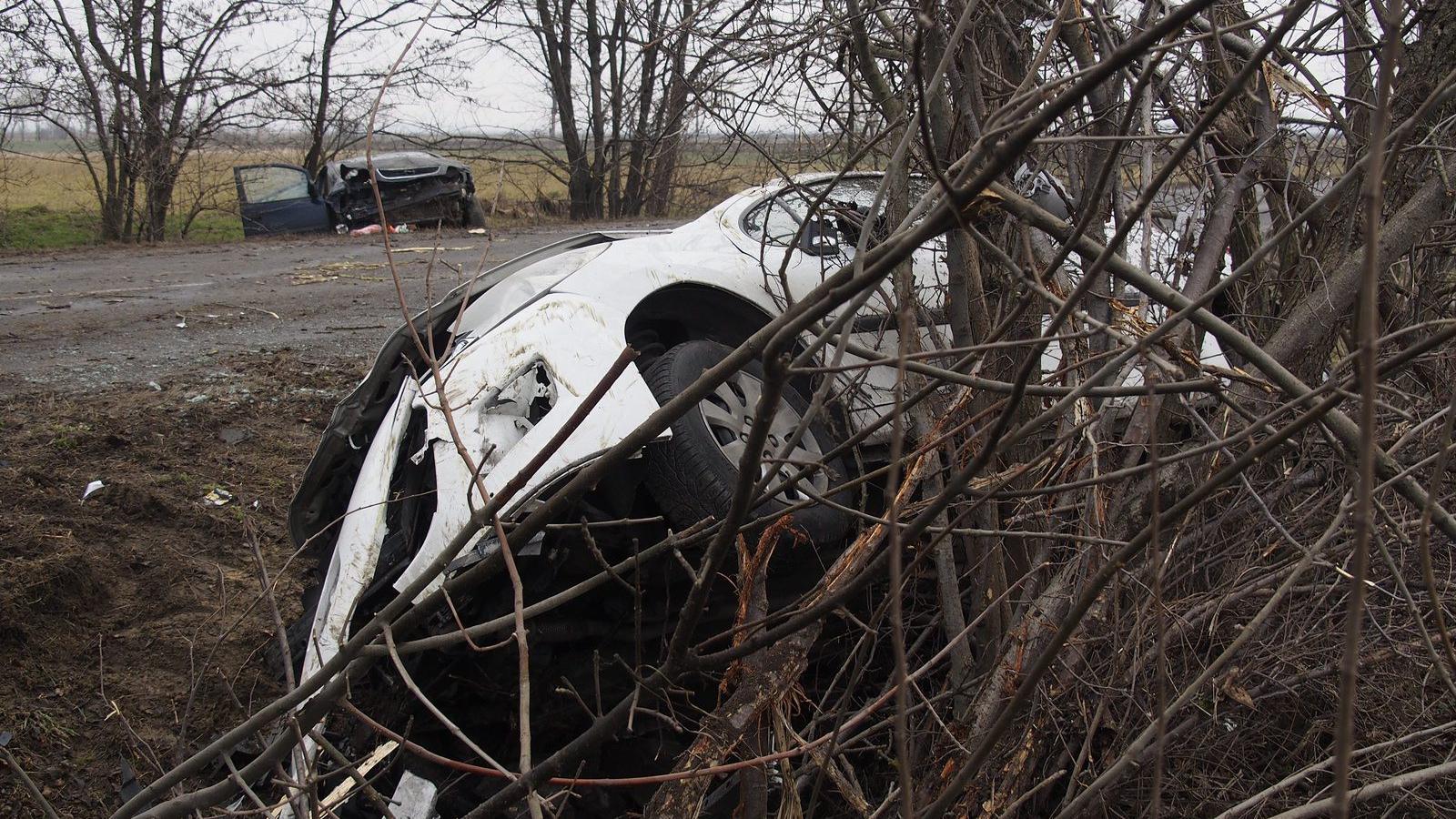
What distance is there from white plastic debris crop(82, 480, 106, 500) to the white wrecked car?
1334 mm

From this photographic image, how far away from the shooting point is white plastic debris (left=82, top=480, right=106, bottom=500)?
4.50m

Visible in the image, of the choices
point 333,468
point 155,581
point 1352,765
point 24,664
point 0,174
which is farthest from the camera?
point 0,174

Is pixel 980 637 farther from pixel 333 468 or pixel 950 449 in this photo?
pixel 333 468

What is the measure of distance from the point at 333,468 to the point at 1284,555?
3221 mm

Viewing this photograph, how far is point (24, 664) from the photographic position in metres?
3.55

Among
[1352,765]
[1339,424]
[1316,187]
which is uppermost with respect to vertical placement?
[1316,187]

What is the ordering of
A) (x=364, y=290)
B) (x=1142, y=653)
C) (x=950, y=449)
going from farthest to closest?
(x=364, y=290)
(x=950, y=449)
(x=1142, y=653)

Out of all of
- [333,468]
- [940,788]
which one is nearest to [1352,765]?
[940,788]

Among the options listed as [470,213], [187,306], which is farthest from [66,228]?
[187,306]

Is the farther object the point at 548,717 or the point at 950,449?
the point at 548,717

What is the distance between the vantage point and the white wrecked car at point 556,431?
9.86 feet

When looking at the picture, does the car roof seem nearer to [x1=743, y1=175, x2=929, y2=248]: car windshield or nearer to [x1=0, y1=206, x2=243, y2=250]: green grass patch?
[x1=0, y1=206, x2=243, y2=250]: green grass patch

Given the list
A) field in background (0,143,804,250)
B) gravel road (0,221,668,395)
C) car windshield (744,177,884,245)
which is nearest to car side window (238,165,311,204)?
field in background (0,143,804,250)

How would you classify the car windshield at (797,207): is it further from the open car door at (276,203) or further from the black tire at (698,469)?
the open car door at (276,203)
